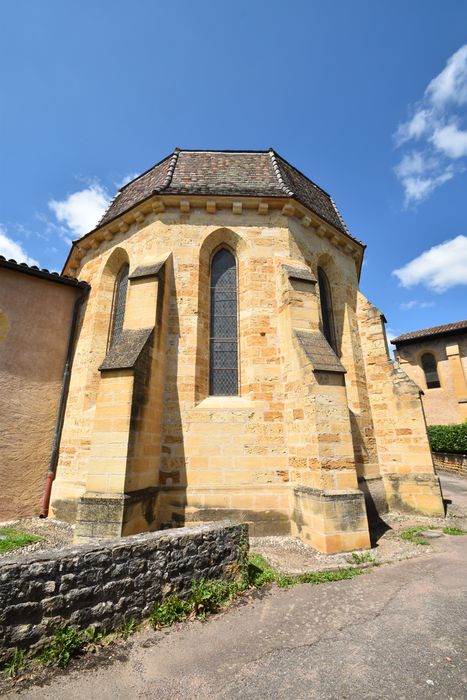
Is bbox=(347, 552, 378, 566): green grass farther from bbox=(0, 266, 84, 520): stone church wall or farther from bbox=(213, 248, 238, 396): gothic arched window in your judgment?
bbox=(0, 266, 84, 520): stone church wall

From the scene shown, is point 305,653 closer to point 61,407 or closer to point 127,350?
point 127,350

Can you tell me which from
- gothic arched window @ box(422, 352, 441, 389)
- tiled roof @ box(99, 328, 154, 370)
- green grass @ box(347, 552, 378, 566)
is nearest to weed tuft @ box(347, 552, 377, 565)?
green grass @ box(347, 552, 378, 566)

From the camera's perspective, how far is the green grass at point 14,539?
5504mm

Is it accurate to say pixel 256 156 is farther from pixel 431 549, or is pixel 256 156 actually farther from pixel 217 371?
pixel 431 549

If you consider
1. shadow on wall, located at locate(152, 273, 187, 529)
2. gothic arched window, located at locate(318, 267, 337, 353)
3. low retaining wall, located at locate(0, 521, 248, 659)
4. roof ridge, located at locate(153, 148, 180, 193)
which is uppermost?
roof ridge, located at locate(153, 148, 180, 193)

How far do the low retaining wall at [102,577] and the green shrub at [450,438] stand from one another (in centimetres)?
1614

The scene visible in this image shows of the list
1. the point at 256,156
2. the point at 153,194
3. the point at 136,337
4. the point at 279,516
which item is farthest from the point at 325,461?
the point at 256,156

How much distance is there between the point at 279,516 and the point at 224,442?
1.74m

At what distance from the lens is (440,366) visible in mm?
22578

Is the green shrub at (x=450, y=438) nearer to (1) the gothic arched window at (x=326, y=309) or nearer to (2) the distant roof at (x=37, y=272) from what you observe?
(1) the gothic arched window at (x=326, y=309)

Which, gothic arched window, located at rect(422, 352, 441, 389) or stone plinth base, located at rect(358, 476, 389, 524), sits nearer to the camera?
stone plinth base, located at rect(358, 476, 389, 524)

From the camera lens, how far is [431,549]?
17.9 feet

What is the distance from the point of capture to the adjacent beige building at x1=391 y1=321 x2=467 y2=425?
21.5 metres

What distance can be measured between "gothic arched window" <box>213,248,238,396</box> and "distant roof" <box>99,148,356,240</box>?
71.9 inches
